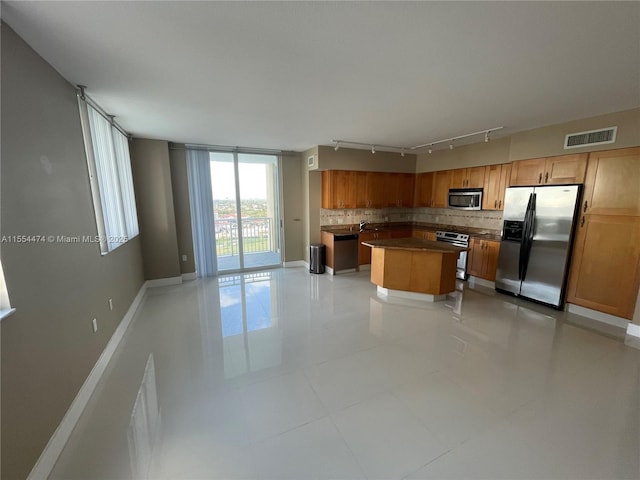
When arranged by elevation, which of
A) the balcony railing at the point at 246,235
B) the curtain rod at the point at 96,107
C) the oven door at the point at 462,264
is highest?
the curtain rod at the point at 96,107

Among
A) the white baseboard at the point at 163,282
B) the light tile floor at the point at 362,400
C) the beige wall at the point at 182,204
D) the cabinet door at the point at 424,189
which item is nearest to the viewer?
the light tile floor at the point at 362,400

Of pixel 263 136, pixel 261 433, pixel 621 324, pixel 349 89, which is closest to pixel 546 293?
pixel 621 324

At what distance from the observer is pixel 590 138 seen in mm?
3184

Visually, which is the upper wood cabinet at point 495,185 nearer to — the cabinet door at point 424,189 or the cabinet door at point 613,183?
the cabinet door at point 613,183

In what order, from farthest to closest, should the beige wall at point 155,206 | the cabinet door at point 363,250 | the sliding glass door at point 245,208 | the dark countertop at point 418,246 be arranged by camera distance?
the cabinet door at point 363,250 → the sliding glass door at point 245,208 → the beige wall at point 155,206 → the dark countertop at point 418,246

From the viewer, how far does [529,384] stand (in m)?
2.16

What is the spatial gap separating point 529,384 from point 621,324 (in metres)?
2.12

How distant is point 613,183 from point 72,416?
223 inches

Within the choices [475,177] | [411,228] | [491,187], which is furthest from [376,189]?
[491,187]

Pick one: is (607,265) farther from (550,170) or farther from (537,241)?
(550,170)

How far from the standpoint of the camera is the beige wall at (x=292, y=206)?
5.55 metres

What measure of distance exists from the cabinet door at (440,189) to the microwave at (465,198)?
143 mm

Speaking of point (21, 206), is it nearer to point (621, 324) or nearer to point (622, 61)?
point (622, 61)

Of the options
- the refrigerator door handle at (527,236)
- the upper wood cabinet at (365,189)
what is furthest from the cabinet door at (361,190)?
the refrigerator door handle at (527,236)
